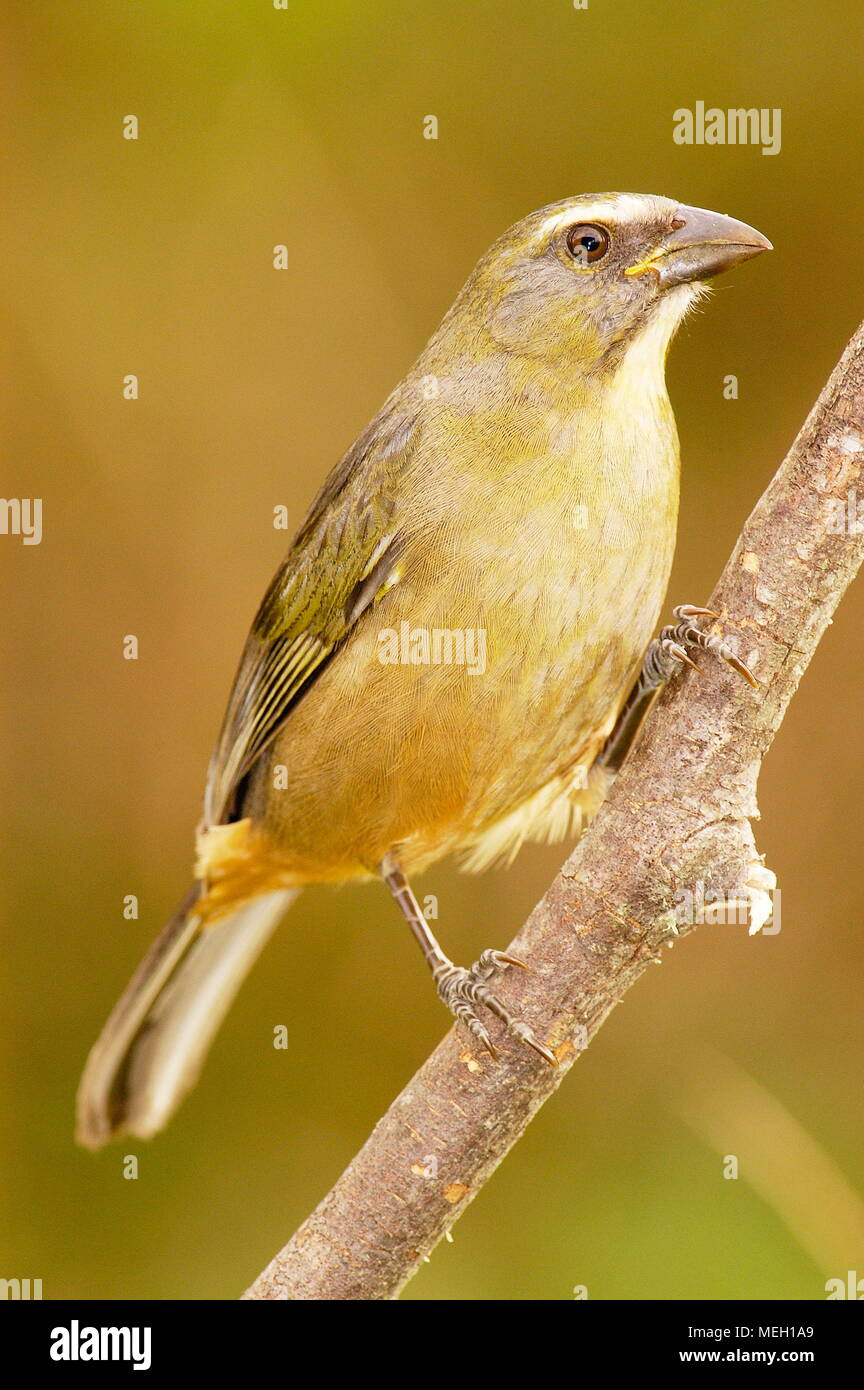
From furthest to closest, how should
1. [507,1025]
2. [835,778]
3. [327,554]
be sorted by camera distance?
[835,778]
[327,554]
[507,1025]

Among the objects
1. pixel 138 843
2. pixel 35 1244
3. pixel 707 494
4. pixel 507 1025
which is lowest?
pixel 35 1244

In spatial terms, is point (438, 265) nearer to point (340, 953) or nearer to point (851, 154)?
point (851, 154)

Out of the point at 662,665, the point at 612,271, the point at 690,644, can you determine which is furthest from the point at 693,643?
the point at 612,271

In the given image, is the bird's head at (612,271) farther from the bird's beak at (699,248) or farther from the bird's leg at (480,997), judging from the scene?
the bird's leg at (480,997)

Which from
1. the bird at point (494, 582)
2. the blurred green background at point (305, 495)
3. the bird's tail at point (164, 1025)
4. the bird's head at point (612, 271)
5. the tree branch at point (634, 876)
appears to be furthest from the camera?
the blurred green background at point (305, 495)

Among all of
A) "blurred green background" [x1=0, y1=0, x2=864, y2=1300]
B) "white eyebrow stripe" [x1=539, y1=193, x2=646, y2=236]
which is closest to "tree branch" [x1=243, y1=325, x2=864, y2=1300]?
"white eyebrow stripe" [x1=539, y1=193, x2=646, y2=236]

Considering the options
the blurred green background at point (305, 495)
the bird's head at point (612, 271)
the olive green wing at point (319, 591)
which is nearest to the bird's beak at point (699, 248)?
the bird's head at point (612, 271)

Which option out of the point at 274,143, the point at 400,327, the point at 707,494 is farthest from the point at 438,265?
the point at 707,494
